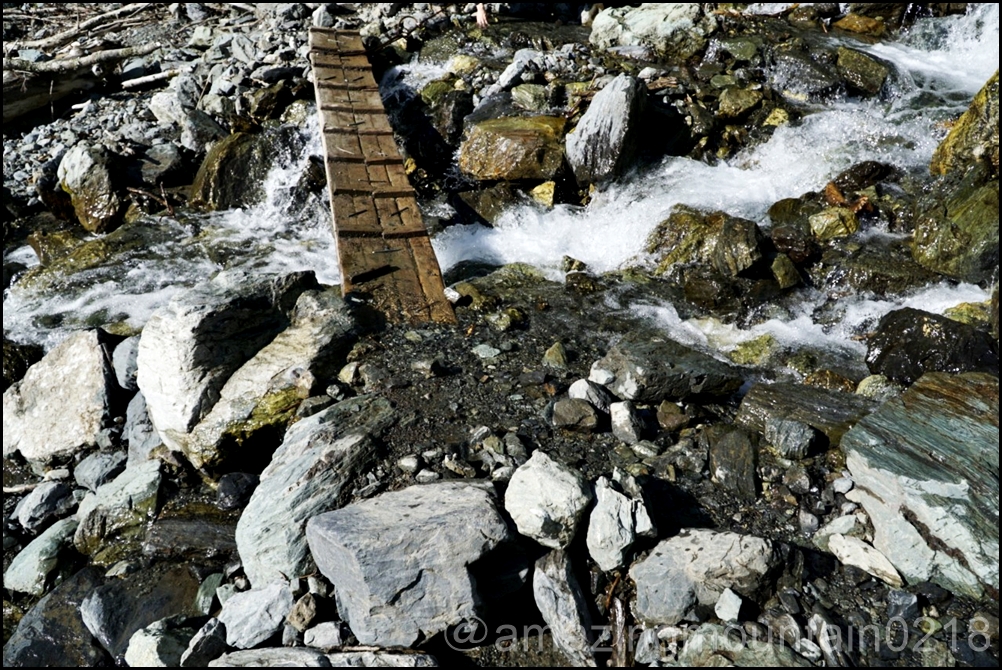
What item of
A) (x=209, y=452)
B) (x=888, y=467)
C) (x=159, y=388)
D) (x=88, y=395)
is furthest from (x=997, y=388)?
(x=88, y=395)

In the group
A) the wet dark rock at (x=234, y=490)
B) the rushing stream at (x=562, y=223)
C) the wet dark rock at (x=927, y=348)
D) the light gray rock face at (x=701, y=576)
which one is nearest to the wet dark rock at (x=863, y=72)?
the rushing stream at (x=562, y=223)

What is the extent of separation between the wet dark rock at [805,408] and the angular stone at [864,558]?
2.68 ft

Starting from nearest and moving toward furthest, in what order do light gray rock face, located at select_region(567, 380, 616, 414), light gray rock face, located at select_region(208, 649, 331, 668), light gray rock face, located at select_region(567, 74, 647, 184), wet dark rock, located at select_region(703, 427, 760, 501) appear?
light gray rock face, located at select_region(208, 649, 331, 668), wet dark rock, located at select_region(703, 427, 760, 501), light gray rock face, located at select_region(567, 380, 616, 414), light gray rock face, located at select_region(567, 74, 647, 184)

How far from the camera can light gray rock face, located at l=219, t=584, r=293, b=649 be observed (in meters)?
3.24

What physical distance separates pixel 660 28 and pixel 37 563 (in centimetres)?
943

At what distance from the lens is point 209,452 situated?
426 cm

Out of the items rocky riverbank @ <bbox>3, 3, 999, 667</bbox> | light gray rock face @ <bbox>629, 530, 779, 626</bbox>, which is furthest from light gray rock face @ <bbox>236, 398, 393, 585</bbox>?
light gray rock face @ <bbox>629, 530, 779, 626</bbox>

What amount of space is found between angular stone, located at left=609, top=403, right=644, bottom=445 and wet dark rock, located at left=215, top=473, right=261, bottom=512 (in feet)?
7.16

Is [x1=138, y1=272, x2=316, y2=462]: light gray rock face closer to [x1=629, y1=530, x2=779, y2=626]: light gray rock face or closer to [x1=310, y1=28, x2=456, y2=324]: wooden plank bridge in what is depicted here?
[x1=310, y1=28, x2=456, y2=324]: wooden plank bridge

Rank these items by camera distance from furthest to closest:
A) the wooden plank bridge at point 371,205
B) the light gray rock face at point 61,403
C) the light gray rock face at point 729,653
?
the wooden plank bridge at point 371,205 → the light gray rock face at point 61,403 → the light gray rock face at point 729,653

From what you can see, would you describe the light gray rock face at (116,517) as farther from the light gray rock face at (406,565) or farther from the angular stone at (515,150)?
the angular stone at (515,150)

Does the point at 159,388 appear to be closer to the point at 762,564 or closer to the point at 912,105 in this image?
the point at 762,564

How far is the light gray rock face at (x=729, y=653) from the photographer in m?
2.85

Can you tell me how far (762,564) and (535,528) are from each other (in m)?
1.05
